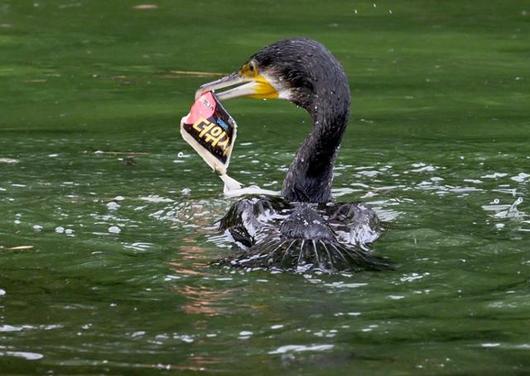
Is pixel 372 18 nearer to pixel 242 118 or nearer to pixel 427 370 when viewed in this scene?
pixel 242 118

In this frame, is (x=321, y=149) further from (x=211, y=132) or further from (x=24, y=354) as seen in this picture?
Answer: (x=24, y=354)

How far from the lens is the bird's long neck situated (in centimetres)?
750

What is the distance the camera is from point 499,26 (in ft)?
43.7

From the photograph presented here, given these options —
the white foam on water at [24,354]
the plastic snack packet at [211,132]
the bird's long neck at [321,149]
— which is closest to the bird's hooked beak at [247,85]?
the plastic snack packet at [211,132]

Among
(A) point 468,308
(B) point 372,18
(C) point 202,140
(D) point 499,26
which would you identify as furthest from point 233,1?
(A) point 468,308

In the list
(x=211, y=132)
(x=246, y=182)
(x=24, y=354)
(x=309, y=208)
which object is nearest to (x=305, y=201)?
(x=211, y=132)

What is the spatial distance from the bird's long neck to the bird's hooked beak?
326 mm

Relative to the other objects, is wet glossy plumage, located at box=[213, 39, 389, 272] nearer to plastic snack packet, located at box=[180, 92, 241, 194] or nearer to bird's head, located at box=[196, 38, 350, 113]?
bird's head, located at box=[196, 38, 350, 113]

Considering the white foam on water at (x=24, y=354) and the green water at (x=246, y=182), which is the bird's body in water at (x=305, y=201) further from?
the white foam on water at (x=24, y=354)

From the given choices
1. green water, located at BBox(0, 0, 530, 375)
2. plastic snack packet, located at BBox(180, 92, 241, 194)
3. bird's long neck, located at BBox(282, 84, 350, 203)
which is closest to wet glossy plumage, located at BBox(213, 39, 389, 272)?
bird's long neck, located at BBox(282, 84, 350, 203)

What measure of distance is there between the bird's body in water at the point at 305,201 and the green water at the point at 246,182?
14 cm

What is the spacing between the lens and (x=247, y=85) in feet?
26.2

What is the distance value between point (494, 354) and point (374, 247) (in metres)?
1.71

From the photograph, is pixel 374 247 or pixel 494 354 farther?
pixel 374 247
